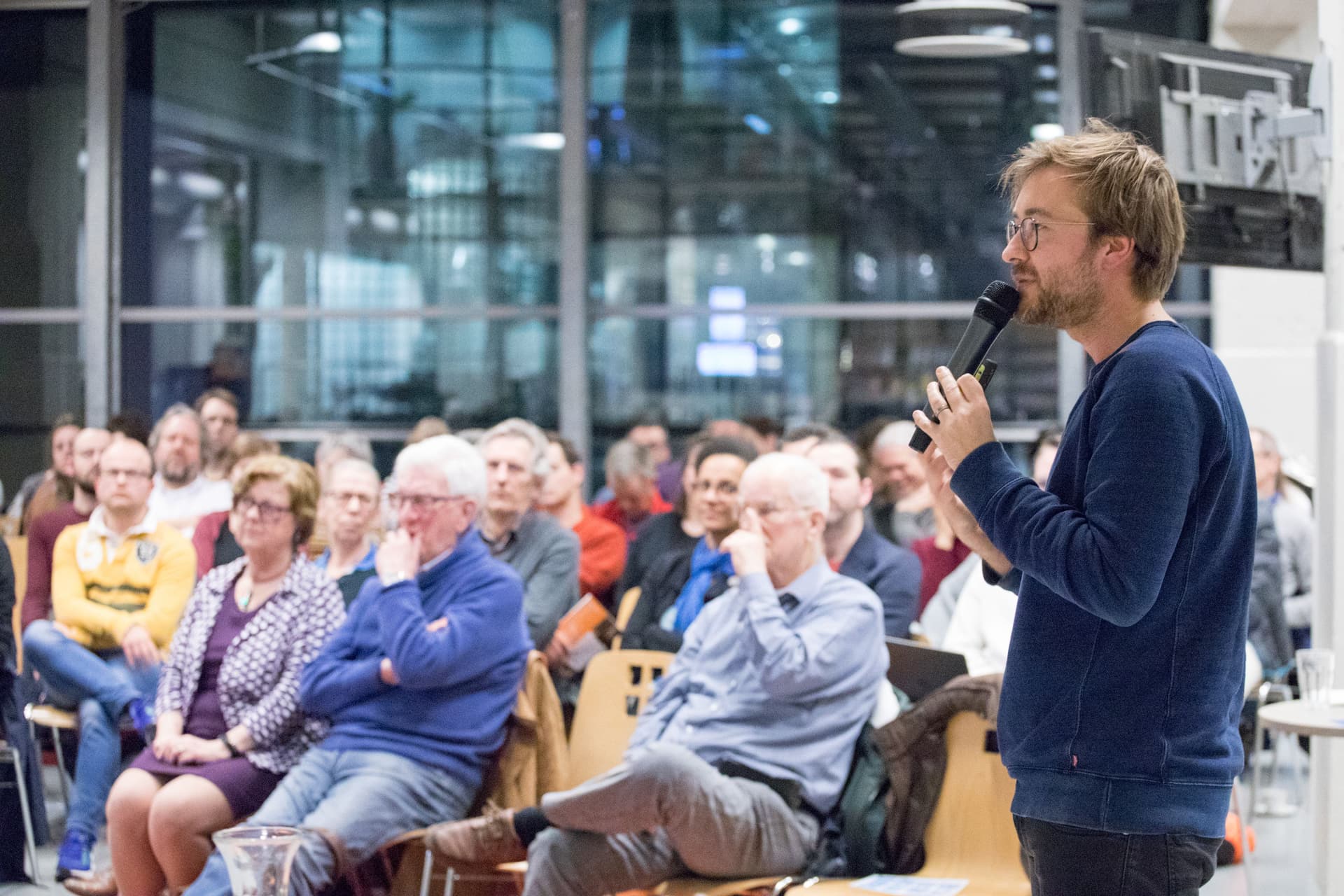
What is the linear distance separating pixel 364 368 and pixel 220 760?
5.84 m

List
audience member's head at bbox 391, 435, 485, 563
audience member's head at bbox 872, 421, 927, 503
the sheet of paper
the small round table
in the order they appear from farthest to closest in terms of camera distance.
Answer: audience member's head at bbox 872, 421, 927, 503 < audience member's head at bbox 391, 435, 485, 563 < the sheet of paper < the small round table

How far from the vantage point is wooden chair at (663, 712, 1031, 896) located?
3254 mm

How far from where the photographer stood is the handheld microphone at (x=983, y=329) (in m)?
1.68

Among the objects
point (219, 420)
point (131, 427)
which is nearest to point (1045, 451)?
point (131, 427)

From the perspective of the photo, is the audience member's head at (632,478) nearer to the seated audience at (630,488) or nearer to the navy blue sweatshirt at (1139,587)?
the seated audience at (630,488)

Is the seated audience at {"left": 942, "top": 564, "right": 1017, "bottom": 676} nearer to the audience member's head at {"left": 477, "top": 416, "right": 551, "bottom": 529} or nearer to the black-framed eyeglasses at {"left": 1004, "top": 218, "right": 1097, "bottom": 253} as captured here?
the audience member's head at {"left": 477, "top": 416, "right": 551, "bottom": 529}

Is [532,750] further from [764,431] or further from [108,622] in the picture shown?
[764,431]

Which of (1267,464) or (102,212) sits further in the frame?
(102,212)

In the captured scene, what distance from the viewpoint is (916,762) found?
3363 mm

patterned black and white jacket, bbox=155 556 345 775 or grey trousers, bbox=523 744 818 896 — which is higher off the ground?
patterned black and white jacket, bbox=155 556 345 775

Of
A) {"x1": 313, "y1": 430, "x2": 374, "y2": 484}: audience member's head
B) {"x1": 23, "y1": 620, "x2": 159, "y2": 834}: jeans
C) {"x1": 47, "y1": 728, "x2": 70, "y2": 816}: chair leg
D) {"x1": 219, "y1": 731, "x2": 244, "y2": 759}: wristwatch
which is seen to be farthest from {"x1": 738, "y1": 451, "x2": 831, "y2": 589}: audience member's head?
{"x1": 313, "y1": 430, "x2": 374, "y2": 484}: audience member's head

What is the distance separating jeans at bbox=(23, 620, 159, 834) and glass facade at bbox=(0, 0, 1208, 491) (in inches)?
177

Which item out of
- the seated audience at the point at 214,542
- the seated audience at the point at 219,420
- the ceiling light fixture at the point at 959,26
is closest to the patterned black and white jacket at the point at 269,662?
the seated audience at the point at 214,542

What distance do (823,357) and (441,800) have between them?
5761 mm
